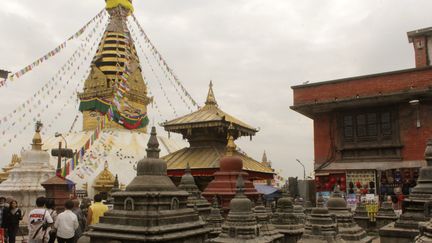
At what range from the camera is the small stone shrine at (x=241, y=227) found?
24.3 ft

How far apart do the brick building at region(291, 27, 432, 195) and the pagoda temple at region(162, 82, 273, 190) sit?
109 inches

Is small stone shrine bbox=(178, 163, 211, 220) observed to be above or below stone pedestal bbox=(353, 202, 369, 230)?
above

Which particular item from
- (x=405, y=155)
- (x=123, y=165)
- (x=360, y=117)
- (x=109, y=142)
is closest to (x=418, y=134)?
(x=405, y=155)

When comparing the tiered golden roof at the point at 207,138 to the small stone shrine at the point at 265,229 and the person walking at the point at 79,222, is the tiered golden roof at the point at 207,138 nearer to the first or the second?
the small stone shrine at the point at 265,229

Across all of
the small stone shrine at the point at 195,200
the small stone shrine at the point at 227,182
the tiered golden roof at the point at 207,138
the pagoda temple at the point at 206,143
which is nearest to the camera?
the small stone shrine at the point at 195,200

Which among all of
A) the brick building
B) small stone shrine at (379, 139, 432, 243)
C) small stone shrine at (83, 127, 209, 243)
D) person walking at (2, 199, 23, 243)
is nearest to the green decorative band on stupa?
the brick building

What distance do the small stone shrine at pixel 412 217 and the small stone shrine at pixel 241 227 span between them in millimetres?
2410

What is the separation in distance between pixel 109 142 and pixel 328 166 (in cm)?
1872

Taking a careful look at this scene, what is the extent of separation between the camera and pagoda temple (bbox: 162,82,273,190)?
53.2 ft

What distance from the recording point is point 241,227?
745cm

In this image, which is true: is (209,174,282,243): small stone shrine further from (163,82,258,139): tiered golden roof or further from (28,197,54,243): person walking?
(163,82,258,139): tiered golden roof

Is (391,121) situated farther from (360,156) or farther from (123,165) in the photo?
(123,165)

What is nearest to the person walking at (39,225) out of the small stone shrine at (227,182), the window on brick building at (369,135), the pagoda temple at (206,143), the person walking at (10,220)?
the person walking at (10,220)

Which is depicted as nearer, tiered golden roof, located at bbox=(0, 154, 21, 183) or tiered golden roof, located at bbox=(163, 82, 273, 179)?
tiered golden roof, located at bbox=(163, 82, 273, 179)
